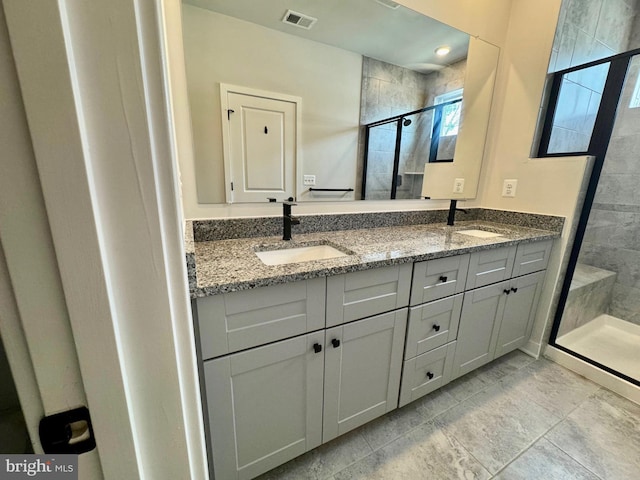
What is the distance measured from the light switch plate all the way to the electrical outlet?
1.00 ft

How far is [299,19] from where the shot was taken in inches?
48.2

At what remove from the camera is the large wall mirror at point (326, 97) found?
113cm

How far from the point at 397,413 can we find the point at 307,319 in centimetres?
89

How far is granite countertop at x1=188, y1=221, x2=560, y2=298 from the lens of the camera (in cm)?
79

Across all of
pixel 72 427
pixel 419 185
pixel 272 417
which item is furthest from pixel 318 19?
pixel 272 417

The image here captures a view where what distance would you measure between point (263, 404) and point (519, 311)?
5.38 feet

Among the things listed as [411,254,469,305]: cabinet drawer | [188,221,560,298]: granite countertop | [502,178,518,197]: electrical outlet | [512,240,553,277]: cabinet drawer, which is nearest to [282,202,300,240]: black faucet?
[188,221,560,298]: granite countertop

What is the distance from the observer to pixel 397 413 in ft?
4.47

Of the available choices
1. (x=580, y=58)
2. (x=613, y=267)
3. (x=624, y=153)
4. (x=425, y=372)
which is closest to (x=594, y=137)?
(x=580, y=58)

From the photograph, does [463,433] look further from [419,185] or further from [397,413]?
[419,185]

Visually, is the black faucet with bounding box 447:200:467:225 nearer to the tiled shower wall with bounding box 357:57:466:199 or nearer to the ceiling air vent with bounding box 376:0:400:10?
the tiled shower wall with bounding box 357:57:466:199

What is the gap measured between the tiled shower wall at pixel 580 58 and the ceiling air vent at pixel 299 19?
1531 millimetres

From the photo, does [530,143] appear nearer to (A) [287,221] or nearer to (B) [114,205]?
(A) [287,221]

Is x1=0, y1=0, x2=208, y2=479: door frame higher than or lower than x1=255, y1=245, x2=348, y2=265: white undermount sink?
higher
